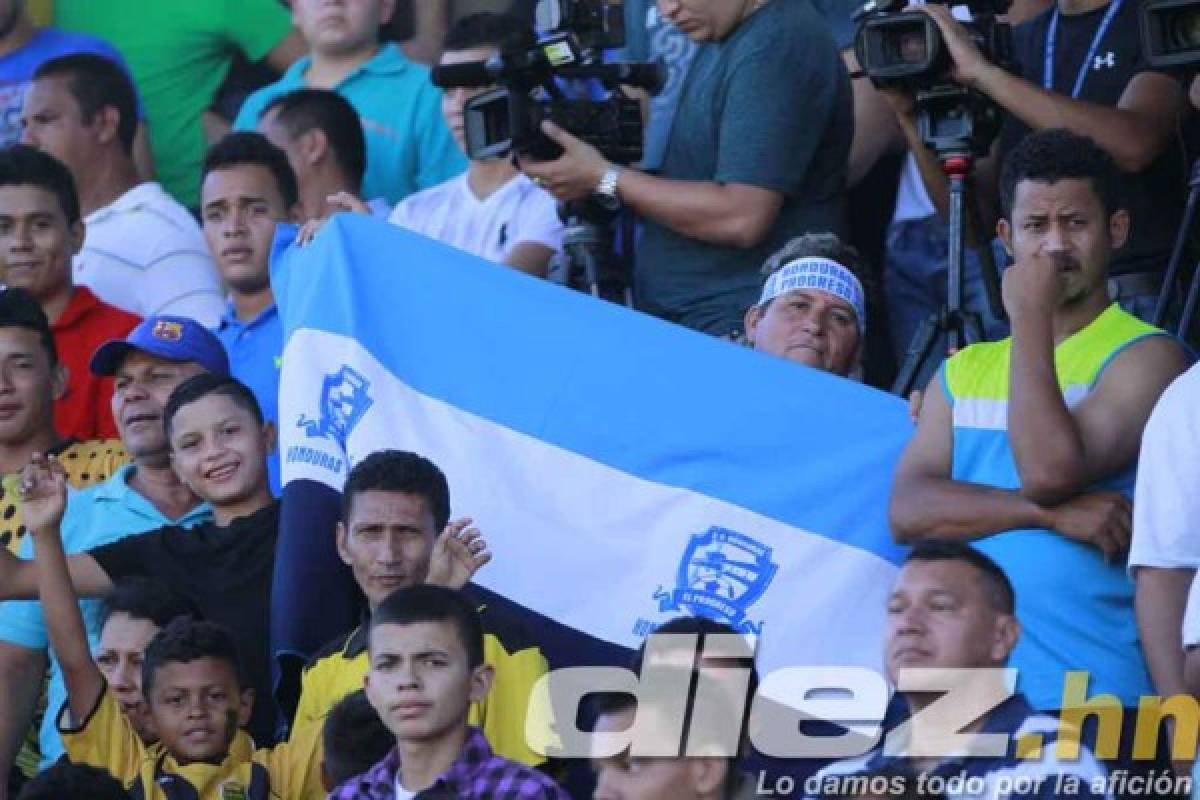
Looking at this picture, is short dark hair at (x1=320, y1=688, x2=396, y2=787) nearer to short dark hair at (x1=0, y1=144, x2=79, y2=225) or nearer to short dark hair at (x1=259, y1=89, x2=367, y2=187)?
short dark hair at (x1=0, y1=144, x2=79, y2=225)

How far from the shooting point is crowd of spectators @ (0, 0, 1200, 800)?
641 cm

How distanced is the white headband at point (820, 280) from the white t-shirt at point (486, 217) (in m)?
1.37

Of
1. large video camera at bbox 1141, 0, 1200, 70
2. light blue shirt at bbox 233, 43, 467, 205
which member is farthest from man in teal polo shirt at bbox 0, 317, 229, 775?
large video camera at bbox 1141, 0, 1200, 70

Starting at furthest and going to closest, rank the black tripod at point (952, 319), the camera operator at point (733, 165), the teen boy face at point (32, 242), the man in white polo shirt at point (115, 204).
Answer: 1. the man in white polo shirt at point (115, 204)
2. the teen boy face at point (32, 242)
3. the camera operator at point (733, 165)
4. the black tripod at point (952, 319)

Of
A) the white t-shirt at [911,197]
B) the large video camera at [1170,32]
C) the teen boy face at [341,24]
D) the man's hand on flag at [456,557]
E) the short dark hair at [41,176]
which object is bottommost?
the man's hand on flag at [456,557]

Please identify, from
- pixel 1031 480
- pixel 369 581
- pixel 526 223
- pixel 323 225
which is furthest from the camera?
pixel 526 223

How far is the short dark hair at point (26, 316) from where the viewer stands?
874 centimetres

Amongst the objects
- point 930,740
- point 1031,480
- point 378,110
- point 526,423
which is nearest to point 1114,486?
point 1031,480

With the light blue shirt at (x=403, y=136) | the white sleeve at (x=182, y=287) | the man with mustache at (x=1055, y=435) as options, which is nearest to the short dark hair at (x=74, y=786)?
the man with mustache at (x=1055, y=435)

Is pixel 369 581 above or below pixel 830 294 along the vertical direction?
below

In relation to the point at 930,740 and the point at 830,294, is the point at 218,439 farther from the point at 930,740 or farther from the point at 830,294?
the point at 930,740

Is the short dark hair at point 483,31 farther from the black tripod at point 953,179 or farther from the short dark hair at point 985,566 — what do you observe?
the short dark hair at point 985,566

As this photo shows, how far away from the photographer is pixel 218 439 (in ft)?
26.6

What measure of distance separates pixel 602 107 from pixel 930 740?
11.0 feet
